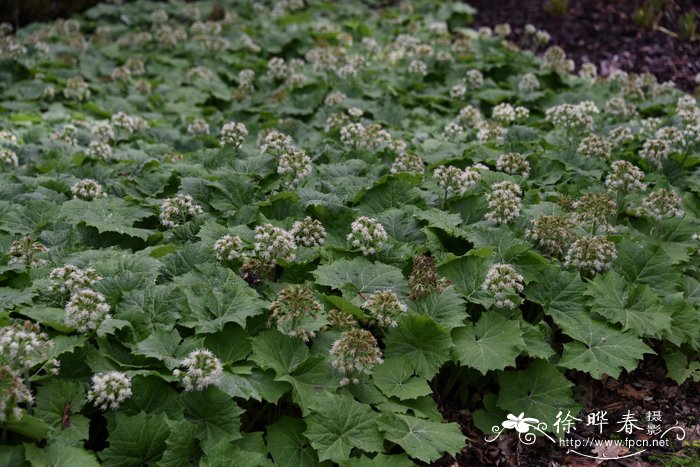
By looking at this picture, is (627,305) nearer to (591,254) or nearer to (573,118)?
(591,254)

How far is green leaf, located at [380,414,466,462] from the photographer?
170 inches

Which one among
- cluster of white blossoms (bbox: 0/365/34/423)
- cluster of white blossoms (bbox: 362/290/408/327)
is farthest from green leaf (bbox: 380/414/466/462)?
cluster of white blossoms (bbox: 0/365/34/423)

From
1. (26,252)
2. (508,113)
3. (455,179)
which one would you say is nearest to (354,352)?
(455,179)

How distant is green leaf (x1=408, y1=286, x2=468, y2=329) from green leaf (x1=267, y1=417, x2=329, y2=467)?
1283 mm

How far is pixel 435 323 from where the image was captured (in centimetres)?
488

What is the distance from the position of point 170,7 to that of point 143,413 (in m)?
14.9

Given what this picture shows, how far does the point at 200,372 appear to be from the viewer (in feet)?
13.8

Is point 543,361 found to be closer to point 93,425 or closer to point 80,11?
point 93,425

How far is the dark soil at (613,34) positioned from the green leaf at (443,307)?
8978mm

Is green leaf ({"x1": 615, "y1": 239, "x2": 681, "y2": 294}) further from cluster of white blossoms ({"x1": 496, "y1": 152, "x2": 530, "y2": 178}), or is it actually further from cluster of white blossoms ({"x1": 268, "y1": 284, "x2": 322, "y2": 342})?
cluster of white blossoms ({"x1": 268, "y1": 284, "x2": 322, "y2": 342})

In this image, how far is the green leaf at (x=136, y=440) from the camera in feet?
13.5

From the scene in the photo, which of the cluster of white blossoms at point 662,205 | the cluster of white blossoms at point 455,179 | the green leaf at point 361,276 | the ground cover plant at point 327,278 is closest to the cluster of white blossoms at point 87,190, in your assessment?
the ground cover plant at point 327,278

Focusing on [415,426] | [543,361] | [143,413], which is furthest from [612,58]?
[143,413]

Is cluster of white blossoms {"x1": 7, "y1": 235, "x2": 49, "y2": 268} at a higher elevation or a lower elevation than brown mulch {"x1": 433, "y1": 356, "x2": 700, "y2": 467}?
higher
